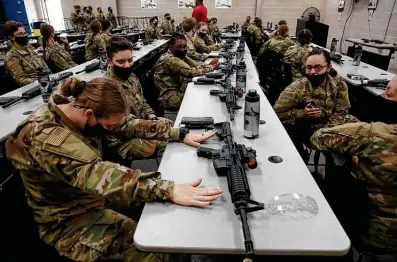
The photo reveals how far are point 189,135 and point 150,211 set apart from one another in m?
0.67

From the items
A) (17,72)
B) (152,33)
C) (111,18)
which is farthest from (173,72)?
(111,18)

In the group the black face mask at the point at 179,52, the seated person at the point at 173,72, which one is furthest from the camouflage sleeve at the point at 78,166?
the black face mask at the point at 179,52

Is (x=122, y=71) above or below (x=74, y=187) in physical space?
above

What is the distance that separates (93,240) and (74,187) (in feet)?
0.85

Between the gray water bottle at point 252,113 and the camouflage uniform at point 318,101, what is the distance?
85cm

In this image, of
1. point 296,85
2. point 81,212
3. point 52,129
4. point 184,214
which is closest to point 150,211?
point 184,214

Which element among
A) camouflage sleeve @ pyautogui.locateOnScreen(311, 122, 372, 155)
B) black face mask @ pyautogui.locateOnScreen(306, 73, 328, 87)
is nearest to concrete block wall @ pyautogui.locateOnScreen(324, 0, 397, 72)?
black face mask @ pyautogui.locateOnScreen(306, 73, 328, 87)

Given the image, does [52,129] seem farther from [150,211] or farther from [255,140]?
[255,140]

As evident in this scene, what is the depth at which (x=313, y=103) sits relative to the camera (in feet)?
8.05

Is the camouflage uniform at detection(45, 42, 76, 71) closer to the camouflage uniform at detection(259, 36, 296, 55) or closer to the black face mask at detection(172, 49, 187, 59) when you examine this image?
the black face mask at detection(172, 49, 187, 59)

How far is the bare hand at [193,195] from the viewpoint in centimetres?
119

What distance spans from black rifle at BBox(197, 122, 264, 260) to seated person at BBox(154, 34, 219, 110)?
1583mm

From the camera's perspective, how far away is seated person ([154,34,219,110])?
10.7 ft

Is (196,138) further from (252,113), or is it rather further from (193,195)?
(193,195)
